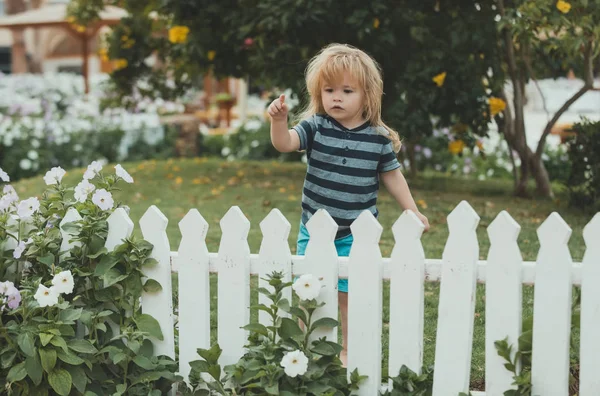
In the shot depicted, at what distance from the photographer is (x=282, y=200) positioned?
291 inches

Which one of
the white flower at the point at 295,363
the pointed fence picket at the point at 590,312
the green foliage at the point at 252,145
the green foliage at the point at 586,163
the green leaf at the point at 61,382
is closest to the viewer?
the pointed fence picket at the point at 590,312

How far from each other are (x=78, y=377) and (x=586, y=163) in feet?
17.3

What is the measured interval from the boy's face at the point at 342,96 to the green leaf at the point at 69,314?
3.85ft

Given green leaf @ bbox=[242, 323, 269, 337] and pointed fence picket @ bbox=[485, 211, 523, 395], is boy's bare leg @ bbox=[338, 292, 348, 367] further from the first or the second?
pointed fence picket @ bbox=[485, 211, 523, 395]

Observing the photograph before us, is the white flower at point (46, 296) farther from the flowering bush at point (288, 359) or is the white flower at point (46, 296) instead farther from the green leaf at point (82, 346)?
the flowering bush at point (288, 359)

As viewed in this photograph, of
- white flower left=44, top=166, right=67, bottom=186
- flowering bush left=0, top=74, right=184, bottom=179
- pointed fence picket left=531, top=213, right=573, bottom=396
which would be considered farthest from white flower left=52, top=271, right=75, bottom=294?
flowering bush left=0, top=74, right=184, bottom=179

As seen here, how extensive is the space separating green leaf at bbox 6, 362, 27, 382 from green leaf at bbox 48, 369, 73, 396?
88 millimetres

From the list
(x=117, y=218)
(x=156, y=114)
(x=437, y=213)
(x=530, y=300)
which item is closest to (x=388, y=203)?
(x=437, y=213)

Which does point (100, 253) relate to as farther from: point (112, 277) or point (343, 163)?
point (343, 163)

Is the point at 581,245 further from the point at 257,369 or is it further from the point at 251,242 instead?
the point at 257,369

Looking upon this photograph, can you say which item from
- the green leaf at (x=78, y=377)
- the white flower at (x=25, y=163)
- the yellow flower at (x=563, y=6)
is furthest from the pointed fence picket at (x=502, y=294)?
the white flower at (x=25, y=163)

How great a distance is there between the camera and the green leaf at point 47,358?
9.82ft

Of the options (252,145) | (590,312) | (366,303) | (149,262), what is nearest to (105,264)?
(149,262)

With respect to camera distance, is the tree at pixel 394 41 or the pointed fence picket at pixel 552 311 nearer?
the pointed fence picket at pixel 552 311
